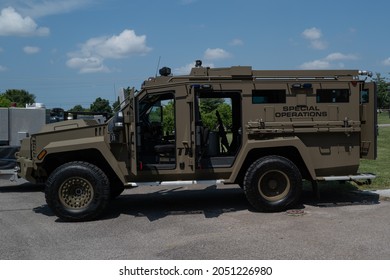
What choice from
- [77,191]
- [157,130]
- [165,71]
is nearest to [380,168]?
[157,130]

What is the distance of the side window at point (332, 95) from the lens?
8.18 metres

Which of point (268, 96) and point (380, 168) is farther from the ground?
point (268, 96)

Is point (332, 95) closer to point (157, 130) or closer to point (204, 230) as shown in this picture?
point (157, 130)

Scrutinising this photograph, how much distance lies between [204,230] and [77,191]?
2376 mm

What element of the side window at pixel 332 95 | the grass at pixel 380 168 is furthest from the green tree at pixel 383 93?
the side window at pixel 332 95

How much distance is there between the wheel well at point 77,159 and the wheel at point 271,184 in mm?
2512

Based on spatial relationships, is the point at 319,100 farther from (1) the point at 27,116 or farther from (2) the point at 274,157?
(1) the point at 27,116

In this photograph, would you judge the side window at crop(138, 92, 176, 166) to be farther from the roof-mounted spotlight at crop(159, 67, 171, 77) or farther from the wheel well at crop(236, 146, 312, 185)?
the wheel well at crop(236, 146, 312, 185)

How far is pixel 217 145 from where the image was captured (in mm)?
8469

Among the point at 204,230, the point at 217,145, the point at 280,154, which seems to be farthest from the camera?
the point at 217,145

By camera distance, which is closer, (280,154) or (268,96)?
(268,96)

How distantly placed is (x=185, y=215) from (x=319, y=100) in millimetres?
3123

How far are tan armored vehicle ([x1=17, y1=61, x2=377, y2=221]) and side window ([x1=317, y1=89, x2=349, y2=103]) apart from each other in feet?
0.06

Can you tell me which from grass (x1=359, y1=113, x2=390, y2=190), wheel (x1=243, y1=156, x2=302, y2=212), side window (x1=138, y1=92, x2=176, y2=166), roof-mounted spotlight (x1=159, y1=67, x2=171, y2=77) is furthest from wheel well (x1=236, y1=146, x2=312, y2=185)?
grass (x1=359, y1=113, x2=390, y2=190)
